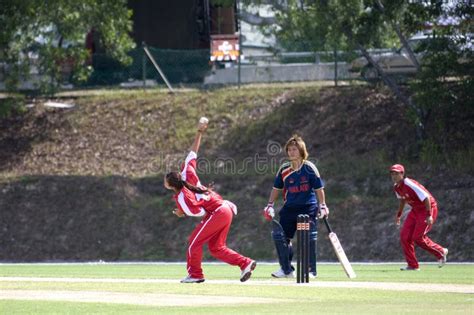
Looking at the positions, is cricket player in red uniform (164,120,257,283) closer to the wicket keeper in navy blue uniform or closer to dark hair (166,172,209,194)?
dark hair (166,172,209,194)

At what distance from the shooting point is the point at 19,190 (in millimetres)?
34250

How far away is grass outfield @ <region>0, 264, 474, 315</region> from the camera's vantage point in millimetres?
13812

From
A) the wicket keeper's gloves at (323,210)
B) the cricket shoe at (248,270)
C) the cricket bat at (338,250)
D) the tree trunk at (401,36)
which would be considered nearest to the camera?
the cricket shoe at (248,270)

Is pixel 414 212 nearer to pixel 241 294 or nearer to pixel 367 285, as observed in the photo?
pixel 367 285

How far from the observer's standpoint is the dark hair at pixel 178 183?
16.4 meters

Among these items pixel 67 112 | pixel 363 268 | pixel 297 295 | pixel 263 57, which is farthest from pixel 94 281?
pixel 263 57

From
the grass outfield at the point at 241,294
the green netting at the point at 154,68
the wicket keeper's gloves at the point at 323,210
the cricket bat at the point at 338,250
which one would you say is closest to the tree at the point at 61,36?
the green netting at the point at 154,68

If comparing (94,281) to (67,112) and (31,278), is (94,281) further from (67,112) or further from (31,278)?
(67,112)

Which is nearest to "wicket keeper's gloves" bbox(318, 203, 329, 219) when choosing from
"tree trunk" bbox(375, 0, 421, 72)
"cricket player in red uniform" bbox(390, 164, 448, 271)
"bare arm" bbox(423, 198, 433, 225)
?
"cricket player in red uniform" bbox(390, 164, 448, 271)

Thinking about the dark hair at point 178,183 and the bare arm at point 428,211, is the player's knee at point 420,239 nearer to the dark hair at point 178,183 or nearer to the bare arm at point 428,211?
the bare arm at point 428,211

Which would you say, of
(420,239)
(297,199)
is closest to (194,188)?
(297,199)

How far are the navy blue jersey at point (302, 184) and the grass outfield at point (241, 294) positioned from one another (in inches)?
47.9

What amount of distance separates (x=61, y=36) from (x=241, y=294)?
2446 centimetres

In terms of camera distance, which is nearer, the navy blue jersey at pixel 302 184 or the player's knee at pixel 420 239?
the navy blue jersey at pixel 302 184
